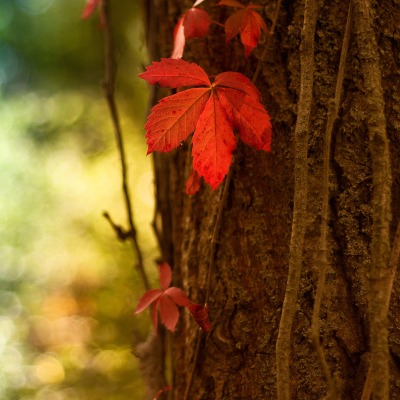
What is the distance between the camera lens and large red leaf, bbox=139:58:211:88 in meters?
0.82

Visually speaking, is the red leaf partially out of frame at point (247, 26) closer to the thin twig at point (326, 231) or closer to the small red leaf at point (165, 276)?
the thin twig at point (326, 231)

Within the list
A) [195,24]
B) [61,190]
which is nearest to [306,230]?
[195,24]

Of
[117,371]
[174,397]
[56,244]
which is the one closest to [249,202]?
[174,397]

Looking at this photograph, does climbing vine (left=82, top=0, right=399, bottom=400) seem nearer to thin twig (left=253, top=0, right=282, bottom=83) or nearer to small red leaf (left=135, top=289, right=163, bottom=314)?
thin twig (left=253, top=0, right=282, bottom=83)

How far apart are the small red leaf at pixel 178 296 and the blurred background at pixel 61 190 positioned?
1.46m

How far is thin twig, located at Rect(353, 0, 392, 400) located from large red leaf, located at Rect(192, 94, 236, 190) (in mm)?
214

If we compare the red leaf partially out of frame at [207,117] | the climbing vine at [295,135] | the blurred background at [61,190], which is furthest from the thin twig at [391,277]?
the blurred background at [61,190]

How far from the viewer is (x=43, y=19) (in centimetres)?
292

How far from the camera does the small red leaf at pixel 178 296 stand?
0.98 metres

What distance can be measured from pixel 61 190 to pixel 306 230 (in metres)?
2.44

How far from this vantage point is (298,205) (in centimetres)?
78

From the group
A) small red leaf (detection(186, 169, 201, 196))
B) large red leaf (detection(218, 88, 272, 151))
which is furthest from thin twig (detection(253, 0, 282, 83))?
small red leaf (detection(186, 169, 201, 196))

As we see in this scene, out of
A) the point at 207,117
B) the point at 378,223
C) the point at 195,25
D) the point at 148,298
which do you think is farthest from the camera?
the point at 148,298

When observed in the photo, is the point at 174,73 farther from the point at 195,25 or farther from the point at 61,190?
the point at 61,190
